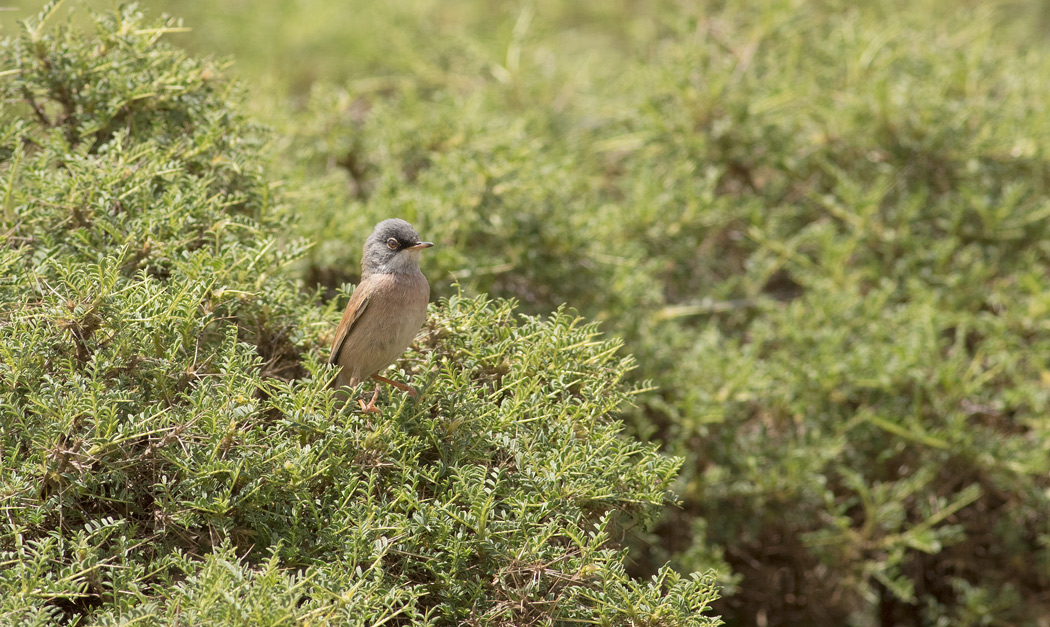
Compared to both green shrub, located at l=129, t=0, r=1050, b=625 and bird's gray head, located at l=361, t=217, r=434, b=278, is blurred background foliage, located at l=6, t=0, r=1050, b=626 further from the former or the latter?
bird's gray head, located at l=361, t=217, r=434, b=278

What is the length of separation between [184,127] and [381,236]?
1.30m

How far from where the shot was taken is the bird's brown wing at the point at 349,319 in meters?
3.61

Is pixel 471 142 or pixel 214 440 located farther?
pixel 471 142

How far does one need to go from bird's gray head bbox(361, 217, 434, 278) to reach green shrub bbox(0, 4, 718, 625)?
1.03 ft

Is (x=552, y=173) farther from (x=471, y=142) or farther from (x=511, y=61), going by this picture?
(x=511, y=61)

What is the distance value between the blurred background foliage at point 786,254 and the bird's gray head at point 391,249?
2.37 feet

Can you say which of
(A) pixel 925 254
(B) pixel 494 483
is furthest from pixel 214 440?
(A) pixel 925 254

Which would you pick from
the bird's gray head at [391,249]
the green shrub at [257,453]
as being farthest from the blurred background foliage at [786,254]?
the green shrub at [257,453]

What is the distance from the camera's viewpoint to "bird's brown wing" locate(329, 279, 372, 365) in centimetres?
361

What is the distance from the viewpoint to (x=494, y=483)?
3.11 meters

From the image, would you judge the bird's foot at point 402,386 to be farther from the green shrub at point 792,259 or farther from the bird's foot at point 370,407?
the green shrub at point 792,259

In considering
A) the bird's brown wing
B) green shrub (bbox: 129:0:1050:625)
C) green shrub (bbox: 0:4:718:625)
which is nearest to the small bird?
the bird's brown wing

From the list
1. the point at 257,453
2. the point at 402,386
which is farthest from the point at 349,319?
the point at 257,453

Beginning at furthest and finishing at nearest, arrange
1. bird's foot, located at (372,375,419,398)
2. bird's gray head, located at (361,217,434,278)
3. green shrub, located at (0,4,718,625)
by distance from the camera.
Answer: bird's gray head, located at (361,217,434,278)
bird's foot, located at (372,375,419,398)
green shrub, located at (0,4,718,625)
